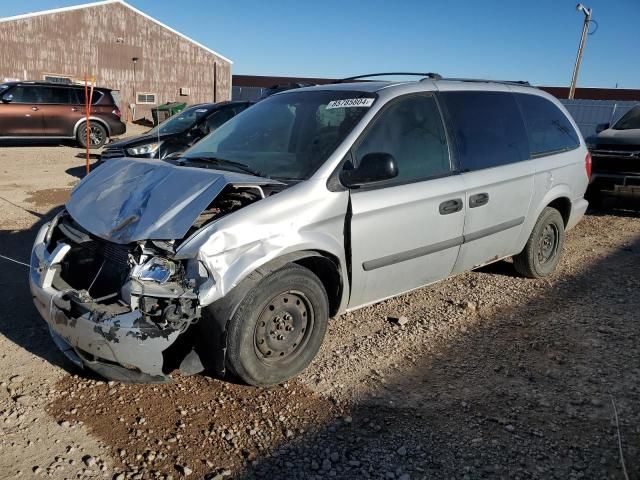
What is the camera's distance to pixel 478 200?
4.23 meters

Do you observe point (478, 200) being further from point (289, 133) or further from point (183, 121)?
point (183, 121)

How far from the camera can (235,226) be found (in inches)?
117

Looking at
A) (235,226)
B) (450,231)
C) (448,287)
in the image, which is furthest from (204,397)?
(448,287)

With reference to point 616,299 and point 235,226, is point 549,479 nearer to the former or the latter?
point 235,226

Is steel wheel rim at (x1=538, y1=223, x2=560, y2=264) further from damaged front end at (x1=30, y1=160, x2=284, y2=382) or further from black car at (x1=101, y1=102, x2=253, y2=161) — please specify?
black car at (x1=101, y1=102, x2=253, y2=161)

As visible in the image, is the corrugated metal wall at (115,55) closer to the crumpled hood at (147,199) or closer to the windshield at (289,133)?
the windshield at (289,133)

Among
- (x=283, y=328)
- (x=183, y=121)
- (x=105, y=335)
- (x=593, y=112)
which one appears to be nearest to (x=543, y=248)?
(x=283, y=328)

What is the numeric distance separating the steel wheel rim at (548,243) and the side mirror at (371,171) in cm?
253

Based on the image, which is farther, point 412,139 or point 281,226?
point 412,139

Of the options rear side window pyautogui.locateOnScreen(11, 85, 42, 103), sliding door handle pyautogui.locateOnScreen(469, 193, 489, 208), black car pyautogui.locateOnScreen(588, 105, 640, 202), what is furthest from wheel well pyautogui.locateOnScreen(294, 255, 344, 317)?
rear side window pyautogui.locateOnScreen(11, 85, 42, 103)

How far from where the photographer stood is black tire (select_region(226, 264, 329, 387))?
302 cm

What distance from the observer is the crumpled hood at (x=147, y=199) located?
118 inches

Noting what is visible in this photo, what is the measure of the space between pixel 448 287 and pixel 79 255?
3273mm

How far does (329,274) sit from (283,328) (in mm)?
493
